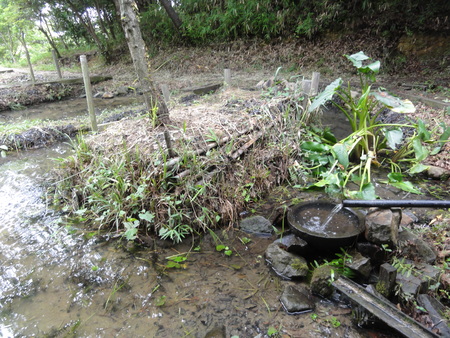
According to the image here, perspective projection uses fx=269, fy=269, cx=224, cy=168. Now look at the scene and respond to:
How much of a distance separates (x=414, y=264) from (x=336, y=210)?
90 centimetres

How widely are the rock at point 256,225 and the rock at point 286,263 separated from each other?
0.45 m

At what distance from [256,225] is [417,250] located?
167 centimetres

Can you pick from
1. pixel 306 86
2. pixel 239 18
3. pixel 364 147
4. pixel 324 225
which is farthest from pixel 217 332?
pixel 239 18

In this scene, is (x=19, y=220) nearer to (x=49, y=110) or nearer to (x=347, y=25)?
(x=49, y=110)

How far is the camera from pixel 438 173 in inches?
161

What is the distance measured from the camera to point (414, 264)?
2.44m

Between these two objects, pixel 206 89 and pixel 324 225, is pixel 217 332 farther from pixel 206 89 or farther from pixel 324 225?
pixel 206 89

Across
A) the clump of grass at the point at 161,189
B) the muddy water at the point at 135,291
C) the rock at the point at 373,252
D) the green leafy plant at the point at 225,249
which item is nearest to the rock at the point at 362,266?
the rock at the point at 373,252

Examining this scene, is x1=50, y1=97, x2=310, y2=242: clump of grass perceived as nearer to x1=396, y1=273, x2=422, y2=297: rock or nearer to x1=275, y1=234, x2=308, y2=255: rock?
x1=275, y1=234, x2=308, y2=255: rock

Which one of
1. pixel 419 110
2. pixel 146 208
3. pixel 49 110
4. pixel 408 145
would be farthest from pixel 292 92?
pixel 49 110

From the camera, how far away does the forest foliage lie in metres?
8.35

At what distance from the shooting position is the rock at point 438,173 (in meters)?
4.06

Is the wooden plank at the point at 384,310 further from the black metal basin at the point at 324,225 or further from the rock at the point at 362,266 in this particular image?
the black metal basin at the point at 324,225

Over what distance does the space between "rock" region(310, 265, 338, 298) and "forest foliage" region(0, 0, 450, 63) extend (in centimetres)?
772
